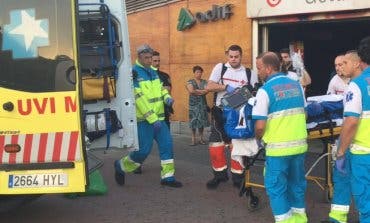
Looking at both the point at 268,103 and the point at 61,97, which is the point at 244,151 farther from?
the point at 61,97

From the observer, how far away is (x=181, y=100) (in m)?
13.3

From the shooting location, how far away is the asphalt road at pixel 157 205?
245 inches

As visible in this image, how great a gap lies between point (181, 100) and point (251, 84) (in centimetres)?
606

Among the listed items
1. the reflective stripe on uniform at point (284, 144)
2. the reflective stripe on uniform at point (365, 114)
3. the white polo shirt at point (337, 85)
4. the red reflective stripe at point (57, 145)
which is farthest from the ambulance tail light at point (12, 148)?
the white polo shirt at point (337, 85)

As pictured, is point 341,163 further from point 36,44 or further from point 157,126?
point 157,126

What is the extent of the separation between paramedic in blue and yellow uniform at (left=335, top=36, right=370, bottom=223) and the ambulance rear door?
2.23 meters

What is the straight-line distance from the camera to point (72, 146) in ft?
16.8

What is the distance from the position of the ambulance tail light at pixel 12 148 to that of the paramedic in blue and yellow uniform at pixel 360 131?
8.92ft

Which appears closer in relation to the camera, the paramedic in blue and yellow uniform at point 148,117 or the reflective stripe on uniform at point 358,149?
the reflective stripe on uniform at point 358,149

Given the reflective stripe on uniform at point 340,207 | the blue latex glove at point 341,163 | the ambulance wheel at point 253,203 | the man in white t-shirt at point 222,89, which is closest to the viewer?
the blue latex glove at point 341,163

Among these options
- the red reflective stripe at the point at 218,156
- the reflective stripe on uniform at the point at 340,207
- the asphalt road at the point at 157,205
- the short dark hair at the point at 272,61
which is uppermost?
the short dark hair at the point at 272,61

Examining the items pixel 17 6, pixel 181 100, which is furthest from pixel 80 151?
pixel 181 100

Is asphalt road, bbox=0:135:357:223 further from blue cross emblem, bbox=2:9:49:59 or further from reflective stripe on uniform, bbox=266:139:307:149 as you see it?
blue cross emblem, bbox=2:9:49:59

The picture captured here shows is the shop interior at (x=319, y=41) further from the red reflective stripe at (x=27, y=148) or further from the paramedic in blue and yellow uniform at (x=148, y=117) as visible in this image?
the red reflective stripe at (x=27, y=148)
